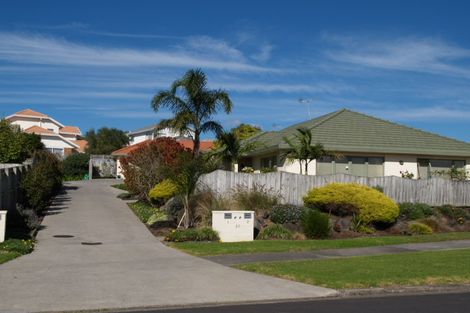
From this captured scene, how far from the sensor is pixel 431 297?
10.4 metres

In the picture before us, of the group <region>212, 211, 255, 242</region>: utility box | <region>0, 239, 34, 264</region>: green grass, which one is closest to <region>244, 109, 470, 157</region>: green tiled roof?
<region>212, 211, 255, 242</region>: utility box

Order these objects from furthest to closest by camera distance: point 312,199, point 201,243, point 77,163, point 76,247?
1. point 77,163
2. point 312,199
3. point 201,243
4. point 76,247

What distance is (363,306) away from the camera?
945 centimetres

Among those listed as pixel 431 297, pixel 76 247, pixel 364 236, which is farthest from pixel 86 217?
pixel 431 297

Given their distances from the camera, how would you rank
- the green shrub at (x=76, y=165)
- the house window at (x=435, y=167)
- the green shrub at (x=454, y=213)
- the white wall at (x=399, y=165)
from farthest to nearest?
1. the green shrub at (x=76, y=165)
2. the house window at (x=435, y=167)
3. the white wall at (x=399, y=165)
4. the green shrub at (x=454, y=213)

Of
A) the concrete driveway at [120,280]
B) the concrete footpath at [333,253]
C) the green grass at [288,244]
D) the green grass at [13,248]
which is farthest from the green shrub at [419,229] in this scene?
the green grass at [13,248]

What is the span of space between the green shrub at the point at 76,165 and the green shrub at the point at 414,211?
38.4 meters

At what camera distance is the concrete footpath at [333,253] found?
14.6m

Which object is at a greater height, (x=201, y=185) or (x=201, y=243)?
(x=201, y=185)

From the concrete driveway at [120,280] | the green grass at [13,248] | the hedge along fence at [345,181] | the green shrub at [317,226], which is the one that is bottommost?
the concrete driveway at [120,280]

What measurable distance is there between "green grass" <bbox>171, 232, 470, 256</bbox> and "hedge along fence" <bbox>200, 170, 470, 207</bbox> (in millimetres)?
4720

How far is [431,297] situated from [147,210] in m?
16.6

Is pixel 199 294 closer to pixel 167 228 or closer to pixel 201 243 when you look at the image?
pixel 201 243

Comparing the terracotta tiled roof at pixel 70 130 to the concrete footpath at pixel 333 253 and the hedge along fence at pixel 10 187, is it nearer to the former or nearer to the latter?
the hedge along fence at pixel 10 187
